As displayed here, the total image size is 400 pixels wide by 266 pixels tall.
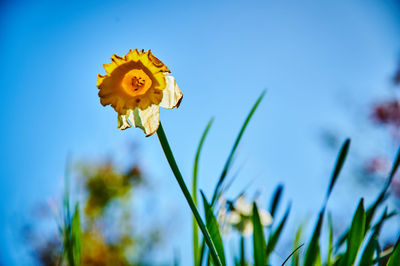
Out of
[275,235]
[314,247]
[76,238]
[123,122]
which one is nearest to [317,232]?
[314,247]

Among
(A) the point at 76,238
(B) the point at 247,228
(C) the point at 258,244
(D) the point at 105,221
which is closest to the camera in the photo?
(C) the point at 258,244

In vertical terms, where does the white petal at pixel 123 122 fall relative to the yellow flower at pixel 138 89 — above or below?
below

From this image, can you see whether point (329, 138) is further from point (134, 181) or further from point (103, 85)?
point (103, 85)

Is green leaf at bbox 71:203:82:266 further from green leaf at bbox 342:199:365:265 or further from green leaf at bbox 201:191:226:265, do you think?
green leaf at bbox 342:199:365:265

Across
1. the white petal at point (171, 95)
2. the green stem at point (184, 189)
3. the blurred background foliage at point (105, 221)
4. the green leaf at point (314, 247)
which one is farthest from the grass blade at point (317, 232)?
the blurred background foliage at point (105, 221)

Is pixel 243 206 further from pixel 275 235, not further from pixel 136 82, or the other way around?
pixel 136 82

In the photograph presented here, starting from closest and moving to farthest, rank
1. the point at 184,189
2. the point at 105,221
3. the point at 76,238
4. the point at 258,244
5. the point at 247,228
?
the point at 184,189
the point at 258,244
the point at 76,238
the point at 247,228
the point at 105,221

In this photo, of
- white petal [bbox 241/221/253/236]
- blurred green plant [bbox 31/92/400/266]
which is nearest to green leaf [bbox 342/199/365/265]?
blurred green plant [bbox 31/92/400/266]

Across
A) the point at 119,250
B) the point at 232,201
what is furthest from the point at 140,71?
the point at 119,250

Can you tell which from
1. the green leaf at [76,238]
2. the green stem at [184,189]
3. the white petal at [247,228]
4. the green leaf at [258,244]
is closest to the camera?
the green stem at [184,189]

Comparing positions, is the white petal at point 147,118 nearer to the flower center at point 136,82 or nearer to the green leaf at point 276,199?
the flower center at point 136,82
